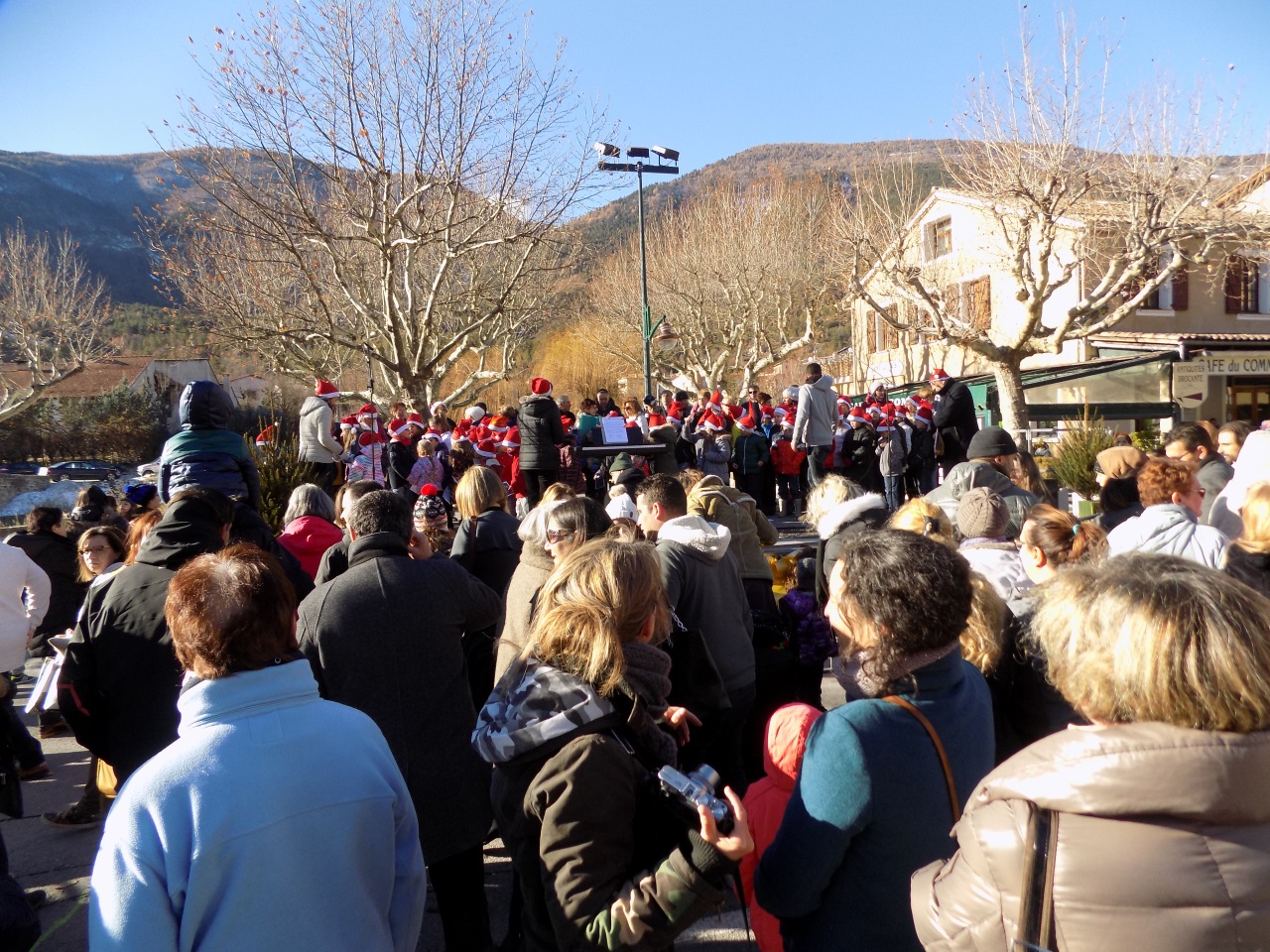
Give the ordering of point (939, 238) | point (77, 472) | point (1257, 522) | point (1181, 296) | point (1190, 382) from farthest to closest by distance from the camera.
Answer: point (77, 472), point (939, 238), point (1181, 296), point (1190, 382), point (1257, 522)

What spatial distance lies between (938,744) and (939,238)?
103ft

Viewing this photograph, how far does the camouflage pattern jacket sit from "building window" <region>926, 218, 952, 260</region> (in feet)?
100

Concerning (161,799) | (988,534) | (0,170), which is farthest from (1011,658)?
(0,170)

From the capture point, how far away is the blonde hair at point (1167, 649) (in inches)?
54.1

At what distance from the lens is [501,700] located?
2.11 metres

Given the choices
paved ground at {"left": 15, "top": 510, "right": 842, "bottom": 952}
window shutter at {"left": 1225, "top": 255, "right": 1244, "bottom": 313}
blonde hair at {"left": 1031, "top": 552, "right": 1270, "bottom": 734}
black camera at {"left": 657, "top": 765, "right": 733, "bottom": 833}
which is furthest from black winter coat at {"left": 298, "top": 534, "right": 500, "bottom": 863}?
window shutter at {"left": 1225, "top": 255, "right": 1244, "bottom": 313}

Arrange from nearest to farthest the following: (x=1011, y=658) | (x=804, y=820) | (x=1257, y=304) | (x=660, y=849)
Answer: (x=804, y=820) → (x=660, y=849) → (x=1011, y=658) → (x=1257, y=304)

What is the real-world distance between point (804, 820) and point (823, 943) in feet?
0.94

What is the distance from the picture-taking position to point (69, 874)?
13.5ft

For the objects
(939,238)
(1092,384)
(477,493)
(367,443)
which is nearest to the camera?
(477,493)

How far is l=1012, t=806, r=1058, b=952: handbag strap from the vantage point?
138 centimetres

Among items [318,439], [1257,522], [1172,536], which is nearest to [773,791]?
[1257,522]

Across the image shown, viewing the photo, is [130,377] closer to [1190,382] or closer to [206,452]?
[1190,382]

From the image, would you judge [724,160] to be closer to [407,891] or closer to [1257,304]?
[1257,304]
